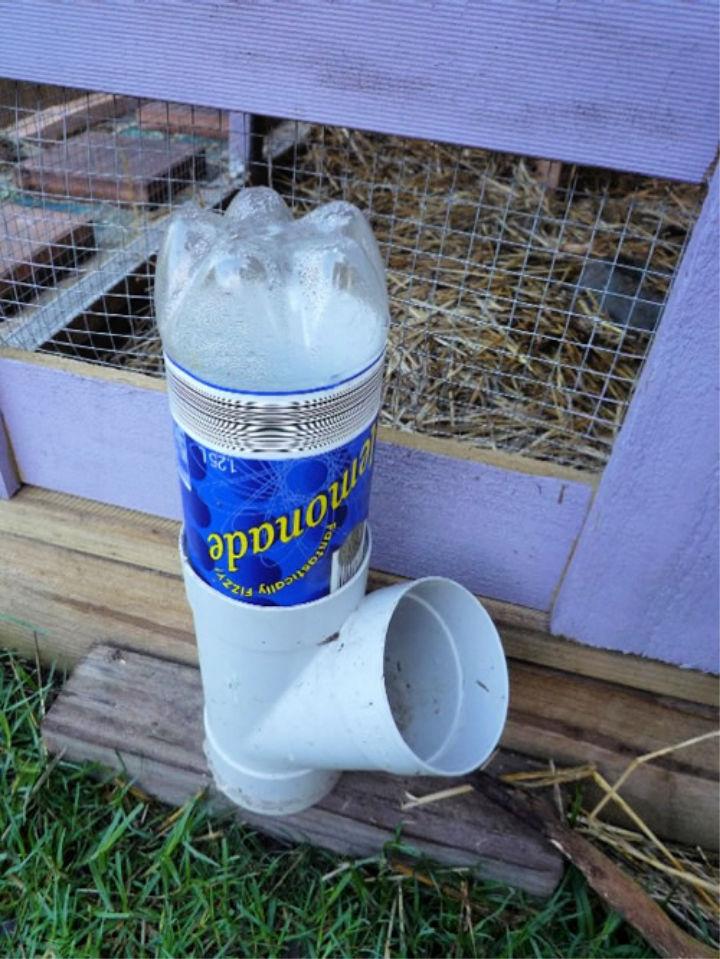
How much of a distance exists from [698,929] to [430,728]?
48 centimetres

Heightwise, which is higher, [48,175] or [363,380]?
[363,380]

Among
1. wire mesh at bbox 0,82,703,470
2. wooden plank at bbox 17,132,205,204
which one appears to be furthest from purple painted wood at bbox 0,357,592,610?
wooden plank at bbox 17,132,205,204

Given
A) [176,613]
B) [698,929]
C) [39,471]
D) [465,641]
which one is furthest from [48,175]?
[698,929]

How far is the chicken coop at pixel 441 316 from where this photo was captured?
29.1 inches

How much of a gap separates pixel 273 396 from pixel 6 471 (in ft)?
2.15

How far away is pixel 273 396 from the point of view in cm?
71

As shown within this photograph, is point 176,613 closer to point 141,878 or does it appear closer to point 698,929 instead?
point 141,878

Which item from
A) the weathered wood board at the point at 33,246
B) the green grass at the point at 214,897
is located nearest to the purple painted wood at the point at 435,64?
the weathered wood board at the point at 33,246

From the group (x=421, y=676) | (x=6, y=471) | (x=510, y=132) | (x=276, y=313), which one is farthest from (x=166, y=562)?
(x=510, y=132)

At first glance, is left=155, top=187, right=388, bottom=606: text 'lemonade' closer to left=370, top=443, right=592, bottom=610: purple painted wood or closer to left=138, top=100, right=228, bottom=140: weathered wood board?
left=370, top=443, right=592, bottom=610: purple painted wood

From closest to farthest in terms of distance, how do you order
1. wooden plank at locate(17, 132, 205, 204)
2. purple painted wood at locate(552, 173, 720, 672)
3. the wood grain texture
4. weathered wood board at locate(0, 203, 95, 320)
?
purple painted wood at locate(552, 173, 720, 672) < the wood grain texture < weathered wood board at locate(0, 203, 95, 320) < wooden plank at locate(17, 132, 205, 204)

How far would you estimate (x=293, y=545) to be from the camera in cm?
82

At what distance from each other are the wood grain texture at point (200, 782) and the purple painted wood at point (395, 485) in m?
0.26

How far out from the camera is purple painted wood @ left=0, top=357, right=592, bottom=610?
1.03 meters
